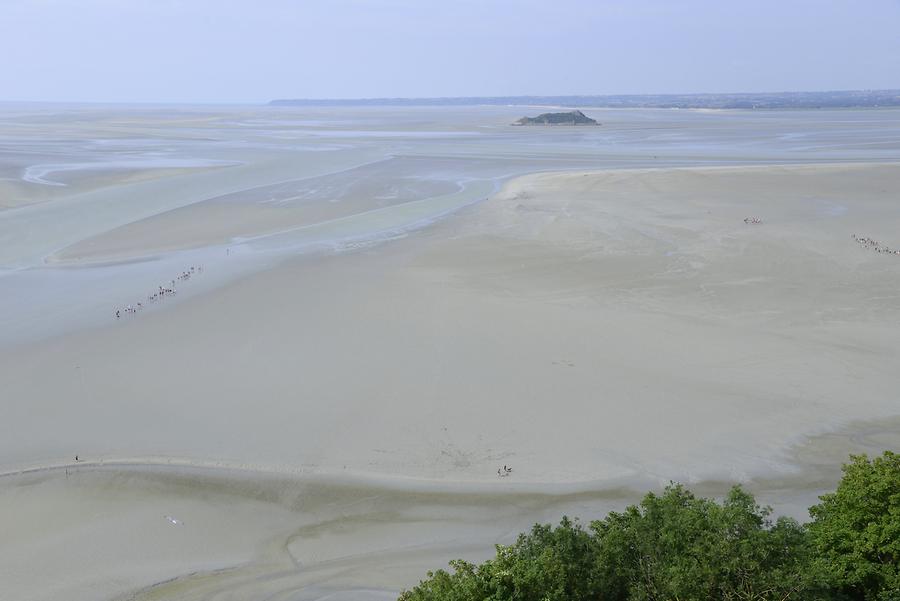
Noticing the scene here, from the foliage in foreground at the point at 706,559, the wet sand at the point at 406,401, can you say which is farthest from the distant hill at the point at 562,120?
the foliage in foreground at the point at 706,559

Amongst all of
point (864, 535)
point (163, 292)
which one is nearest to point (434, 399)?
point (864, 535)

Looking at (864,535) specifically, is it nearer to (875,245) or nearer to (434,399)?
(434,399)

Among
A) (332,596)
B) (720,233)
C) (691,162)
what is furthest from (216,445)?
(691,162)

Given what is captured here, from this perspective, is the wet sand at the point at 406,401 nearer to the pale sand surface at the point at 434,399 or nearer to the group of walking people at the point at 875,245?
the pale sand surface at the point at 434,399

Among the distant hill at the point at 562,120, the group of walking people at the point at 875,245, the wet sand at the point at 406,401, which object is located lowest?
the wet sand at the point at 406,401

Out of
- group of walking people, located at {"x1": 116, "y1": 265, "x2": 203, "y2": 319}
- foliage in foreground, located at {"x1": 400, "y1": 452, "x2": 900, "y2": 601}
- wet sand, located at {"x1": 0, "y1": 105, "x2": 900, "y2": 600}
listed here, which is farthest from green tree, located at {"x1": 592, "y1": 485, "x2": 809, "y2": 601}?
group of walking people, located at {"x1": 116, "y1": 265, "x2": 203, "y2": 319}

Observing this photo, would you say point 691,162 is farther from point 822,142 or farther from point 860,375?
point 860,375
